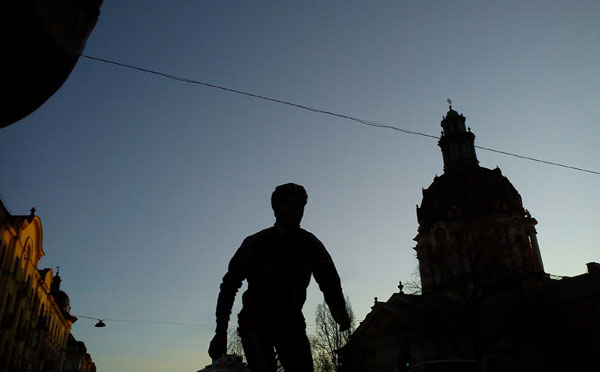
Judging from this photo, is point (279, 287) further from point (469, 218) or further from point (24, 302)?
point (469, 218)

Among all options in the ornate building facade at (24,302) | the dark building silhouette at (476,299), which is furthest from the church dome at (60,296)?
the dark building silhouette at (476,299)

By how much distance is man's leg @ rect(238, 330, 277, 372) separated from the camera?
3.81 metres

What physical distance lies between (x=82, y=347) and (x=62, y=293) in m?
19.3

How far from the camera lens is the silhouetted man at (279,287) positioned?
394 centimetres

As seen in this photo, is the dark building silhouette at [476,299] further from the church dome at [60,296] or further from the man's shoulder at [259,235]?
the church dome at [60,296]

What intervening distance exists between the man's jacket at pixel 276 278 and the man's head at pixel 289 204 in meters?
0.07

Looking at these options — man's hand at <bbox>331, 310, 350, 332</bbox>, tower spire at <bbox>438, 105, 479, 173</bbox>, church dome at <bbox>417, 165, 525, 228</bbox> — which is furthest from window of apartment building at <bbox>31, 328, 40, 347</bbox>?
tower spire at <bbox>438, 105, 479, 173</bbox>

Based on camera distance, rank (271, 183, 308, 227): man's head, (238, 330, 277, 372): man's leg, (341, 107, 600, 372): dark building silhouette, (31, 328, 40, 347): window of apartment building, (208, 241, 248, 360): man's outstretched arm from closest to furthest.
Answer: (238, 330, 277, 372): man's leg < (208, 241, 248, 360): man's outstretched arm < (271, 183, 308, 227): man's head < (341, 107, 600, 372): dark building silhouette < (31, 328, 40, 347): window of apartment building

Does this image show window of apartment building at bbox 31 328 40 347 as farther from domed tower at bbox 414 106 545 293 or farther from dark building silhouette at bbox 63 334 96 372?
domed tower at bbox 414 106 545 293

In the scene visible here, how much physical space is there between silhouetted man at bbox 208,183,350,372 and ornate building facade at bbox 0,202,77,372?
30228mm

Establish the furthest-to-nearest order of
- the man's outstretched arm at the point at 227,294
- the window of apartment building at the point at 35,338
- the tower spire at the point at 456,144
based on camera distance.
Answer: the tower spire at the point at 456,144 → the window of apartment building at the point at 35,338 → the man's outstretched arm at the point at 227,294

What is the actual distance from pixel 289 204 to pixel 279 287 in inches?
28.0

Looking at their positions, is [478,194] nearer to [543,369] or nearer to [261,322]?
[543,369]

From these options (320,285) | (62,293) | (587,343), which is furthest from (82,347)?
(320,285)
